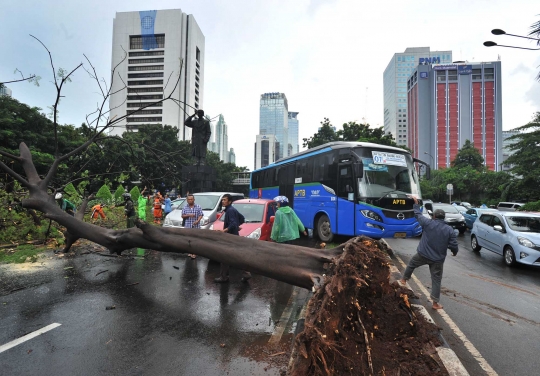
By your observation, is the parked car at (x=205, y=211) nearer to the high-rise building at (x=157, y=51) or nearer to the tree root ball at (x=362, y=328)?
the tree root ball at (x=362, y=328)

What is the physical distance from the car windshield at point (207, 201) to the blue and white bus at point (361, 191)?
345cm

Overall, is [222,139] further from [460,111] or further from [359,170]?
[359,170]

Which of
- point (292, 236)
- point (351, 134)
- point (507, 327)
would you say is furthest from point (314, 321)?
point (351, 134)

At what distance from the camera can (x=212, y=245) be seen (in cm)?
434

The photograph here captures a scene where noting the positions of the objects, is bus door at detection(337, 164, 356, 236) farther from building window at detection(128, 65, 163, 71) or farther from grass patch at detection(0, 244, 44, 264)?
building window at detection(128, 65, 163, 71)

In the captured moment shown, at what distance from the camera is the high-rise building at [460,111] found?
9100 centimetres

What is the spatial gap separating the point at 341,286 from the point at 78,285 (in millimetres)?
5217

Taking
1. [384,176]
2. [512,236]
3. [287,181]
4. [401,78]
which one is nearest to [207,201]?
[287,181]

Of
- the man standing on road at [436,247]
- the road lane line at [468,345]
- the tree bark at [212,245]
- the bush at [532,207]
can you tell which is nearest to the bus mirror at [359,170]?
the man standing on road at [436,247]

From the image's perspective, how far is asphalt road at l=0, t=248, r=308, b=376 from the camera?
10.2 ft

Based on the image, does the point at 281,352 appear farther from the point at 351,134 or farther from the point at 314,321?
the point at 351,134

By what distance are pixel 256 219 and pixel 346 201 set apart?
9.67ft

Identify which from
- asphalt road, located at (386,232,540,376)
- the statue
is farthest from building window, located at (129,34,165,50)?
asphalt road, located at (386,232,540,376)

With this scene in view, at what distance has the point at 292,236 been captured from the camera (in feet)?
22.2
